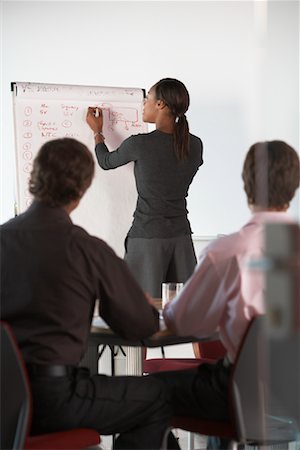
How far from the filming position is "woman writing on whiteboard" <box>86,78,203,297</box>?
386 cm

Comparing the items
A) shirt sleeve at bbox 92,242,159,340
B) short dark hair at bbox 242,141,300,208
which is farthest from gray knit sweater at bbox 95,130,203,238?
short dark hair at bbox 242,141,300,208

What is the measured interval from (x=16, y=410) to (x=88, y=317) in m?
0.30

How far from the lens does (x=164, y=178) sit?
3.92 metres

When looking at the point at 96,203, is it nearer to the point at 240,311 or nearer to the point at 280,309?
the point at 240,311

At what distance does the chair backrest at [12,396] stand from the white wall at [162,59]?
2.85 metres

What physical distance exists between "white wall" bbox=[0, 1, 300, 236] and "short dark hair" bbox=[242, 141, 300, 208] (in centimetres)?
319

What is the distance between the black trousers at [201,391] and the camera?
7.72 ft

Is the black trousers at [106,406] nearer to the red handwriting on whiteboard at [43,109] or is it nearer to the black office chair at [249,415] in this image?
the black office chair at [249,415]

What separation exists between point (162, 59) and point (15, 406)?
10.8ft

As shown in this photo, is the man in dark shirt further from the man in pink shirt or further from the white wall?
the white wall

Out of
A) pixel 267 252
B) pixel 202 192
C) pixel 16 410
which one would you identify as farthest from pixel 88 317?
pixel 202 192

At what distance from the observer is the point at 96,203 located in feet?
13.8

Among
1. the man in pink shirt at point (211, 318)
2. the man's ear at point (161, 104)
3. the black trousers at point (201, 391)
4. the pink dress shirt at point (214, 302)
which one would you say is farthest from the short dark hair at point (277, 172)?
the man's ear at point (161, 104)

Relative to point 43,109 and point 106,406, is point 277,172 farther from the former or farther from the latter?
point 43,109
